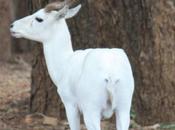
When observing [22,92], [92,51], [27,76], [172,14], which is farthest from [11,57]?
[92,51]

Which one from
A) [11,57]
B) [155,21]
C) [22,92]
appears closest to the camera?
[155,21]

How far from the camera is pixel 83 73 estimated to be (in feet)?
16.6

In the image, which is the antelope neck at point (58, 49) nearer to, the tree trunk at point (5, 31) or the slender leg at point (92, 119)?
the slender leg at point (92, 119)

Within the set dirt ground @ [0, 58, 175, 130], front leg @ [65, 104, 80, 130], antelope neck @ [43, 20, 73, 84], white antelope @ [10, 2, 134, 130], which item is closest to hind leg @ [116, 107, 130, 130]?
white antelope @ [10, 2, 134, 130]

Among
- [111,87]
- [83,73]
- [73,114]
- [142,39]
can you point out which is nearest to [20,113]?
[142,39]

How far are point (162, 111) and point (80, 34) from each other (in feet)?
3.98

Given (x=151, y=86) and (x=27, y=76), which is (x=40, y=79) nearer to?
(x=151, y=86)

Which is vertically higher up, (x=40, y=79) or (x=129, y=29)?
(x=129, y=29)

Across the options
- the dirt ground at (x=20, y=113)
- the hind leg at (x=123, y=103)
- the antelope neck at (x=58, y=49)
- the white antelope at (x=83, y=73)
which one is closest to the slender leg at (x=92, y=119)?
the white antelope at (x=83, y=73)

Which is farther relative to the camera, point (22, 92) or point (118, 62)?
point (22, 92)

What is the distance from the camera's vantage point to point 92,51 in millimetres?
5215

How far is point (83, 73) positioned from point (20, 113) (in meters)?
2.74

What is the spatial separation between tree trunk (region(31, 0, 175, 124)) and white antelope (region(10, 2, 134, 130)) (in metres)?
1.48

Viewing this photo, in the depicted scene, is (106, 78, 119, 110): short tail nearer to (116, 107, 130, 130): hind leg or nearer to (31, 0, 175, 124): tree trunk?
(116, 107, 130, 130): hind leg
